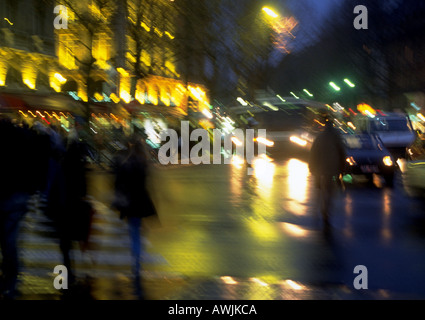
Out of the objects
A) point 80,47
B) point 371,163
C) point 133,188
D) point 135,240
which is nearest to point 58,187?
point 133,188

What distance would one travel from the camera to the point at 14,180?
21.3 ft

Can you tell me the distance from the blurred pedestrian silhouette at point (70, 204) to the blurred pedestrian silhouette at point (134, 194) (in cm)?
45

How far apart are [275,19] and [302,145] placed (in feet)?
31.0

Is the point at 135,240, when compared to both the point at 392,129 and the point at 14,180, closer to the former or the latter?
the point at 14,180

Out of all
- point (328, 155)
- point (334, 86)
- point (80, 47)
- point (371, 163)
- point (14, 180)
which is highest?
point (334, 86)

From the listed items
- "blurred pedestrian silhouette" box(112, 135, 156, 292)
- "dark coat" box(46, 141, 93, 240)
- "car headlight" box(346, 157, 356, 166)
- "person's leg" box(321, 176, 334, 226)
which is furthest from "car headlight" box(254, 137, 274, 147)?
"dark coat" box(46, 141, 93, 240)

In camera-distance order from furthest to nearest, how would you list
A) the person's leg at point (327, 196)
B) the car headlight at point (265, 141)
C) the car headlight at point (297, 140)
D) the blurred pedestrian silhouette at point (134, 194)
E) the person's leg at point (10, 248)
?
the car headlight at point (265, 141) < the car headlight at point (297, 140) < the person's leg at point (327, 196) < the blurred pedestrian silhouette at point (134, 194) < the person's leg at point (10, 248)

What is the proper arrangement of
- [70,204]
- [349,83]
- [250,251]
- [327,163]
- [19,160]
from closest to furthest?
[19,160], [70,204], [250,251], [327,163], [349,83]

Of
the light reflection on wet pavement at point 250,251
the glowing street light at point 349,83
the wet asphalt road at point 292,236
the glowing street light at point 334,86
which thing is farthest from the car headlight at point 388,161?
the glowing street light at point 334,86

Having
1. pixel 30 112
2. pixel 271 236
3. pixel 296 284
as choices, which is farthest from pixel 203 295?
pixel 30 112

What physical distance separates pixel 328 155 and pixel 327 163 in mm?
176

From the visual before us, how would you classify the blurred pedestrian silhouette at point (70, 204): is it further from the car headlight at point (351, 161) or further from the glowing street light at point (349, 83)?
the glowing street light at point (349, 83)

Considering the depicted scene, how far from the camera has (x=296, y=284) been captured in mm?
7215

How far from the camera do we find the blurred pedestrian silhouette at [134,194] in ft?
25.3
